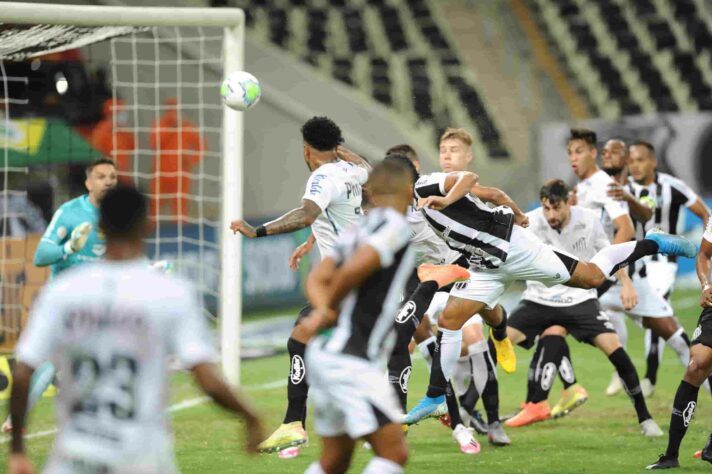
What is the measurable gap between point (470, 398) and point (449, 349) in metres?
0.94

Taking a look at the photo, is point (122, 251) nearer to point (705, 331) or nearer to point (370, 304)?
point (370, 304)

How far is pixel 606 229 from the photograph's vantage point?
10586 mm

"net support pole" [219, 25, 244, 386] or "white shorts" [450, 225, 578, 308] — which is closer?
"white shorts" [450, 225, 578, 308]

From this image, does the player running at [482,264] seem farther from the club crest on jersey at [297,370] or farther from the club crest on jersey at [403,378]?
the club crest on jersey at [297,370]

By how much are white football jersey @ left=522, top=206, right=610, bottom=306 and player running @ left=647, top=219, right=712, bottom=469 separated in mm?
2014

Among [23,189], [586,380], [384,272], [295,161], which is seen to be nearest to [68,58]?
[23,189]

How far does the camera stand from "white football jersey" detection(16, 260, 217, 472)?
158 inches

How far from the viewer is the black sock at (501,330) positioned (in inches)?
352

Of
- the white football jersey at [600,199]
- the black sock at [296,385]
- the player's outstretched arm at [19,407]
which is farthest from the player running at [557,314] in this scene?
the player's outstretched arm at [19,407]

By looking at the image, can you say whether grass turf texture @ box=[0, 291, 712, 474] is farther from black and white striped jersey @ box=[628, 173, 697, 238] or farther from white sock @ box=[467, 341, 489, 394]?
black and white striped jersey @ box=[628, 173, 697, 238]

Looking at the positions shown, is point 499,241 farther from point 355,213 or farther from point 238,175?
point 238,175

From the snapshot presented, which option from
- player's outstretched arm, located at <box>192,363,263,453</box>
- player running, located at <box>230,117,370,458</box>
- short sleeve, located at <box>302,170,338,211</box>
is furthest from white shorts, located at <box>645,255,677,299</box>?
player's outstretched arm, located at <box>192,363,263,453</box>

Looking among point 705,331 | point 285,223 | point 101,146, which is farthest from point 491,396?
point 101,146

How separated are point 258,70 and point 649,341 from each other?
10.8m
